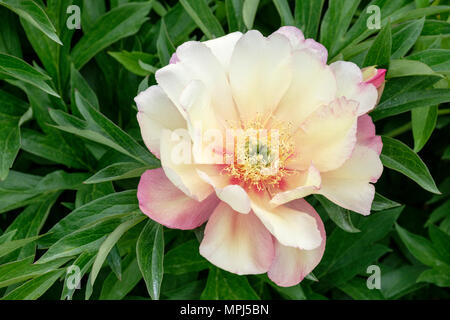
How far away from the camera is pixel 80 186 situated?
88cm

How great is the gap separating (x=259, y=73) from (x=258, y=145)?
0.31 ft

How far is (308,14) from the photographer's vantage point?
842 mm

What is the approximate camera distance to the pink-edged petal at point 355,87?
66 cm

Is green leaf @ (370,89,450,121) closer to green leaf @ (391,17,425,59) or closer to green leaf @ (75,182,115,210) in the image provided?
green leaf @ (391,17,425,59)

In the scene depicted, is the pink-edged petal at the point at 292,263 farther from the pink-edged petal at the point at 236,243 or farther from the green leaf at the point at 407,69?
the green leaf at the point at 407,69

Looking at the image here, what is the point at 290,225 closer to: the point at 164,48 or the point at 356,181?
the point at 356,181

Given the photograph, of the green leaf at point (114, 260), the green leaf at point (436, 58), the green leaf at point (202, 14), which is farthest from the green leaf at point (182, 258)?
the green leaf at point (436, 58)

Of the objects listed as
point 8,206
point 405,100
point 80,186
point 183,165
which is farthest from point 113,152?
point 405,100

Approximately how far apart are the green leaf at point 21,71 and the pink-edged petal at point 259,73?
0.26 metres

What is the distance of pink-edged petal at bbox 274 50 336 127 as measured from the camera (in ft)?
2.20

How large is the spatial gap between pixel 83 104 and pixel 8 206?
0.73 feet

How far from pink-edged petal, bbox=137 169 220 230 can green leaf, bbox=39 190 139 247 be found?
99 millimetres
